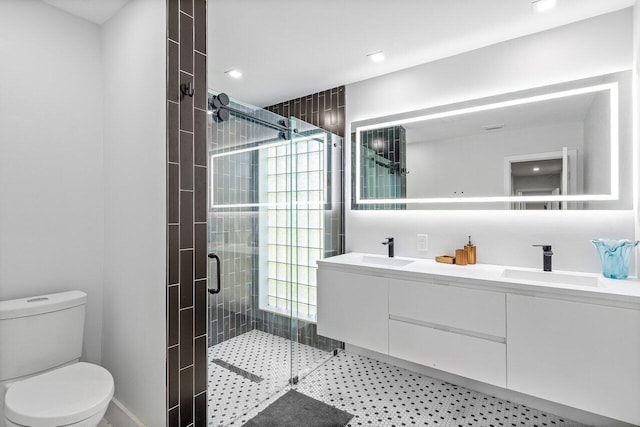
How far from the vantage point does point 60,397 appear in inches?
57.1

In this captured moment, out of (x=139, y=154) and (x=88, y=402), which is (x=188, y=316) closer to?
(x=88, y=402)

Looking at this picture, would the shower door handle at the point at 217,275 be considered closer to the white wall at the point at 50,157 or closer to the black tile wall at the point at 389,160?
the white wall at the point at 50,157

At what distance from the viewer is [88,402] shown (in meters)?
1.43

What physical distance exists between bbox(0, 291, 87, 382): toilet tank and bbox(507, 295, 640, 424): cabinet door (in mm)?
2476

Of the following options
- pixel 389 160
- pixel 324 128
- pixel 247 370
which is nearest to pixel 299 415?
pixel 247 370

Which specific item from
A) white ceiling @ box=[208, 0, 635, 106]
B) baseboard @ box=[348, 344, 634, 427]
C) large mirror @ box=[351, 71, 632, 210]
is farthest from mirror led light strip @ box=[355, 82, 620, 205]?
baseboard @ box=[348, 344, 634, 427]

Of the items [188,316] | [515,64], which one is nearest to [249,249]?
[188,316]

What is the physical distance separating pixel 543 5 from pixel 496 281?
1603 mm

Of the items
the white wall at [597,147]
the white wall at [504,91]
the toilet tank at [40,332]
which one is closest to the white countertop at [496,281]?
the white wall at [504,91]

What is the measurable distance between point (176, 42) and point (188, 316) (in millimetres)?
1372

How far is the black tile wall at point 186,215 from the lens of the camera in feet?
5.23

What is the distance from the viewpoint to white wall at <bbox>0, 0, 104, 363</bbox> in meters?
1.82

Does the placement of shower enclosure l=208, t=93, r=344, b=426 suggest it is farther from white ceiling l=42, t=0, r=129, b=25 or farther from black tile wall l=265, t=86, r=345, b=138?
white ceiling l=42, t=0, r=129, b=25

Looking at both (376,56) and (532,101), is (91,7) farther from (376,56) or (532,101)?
(532,101)
